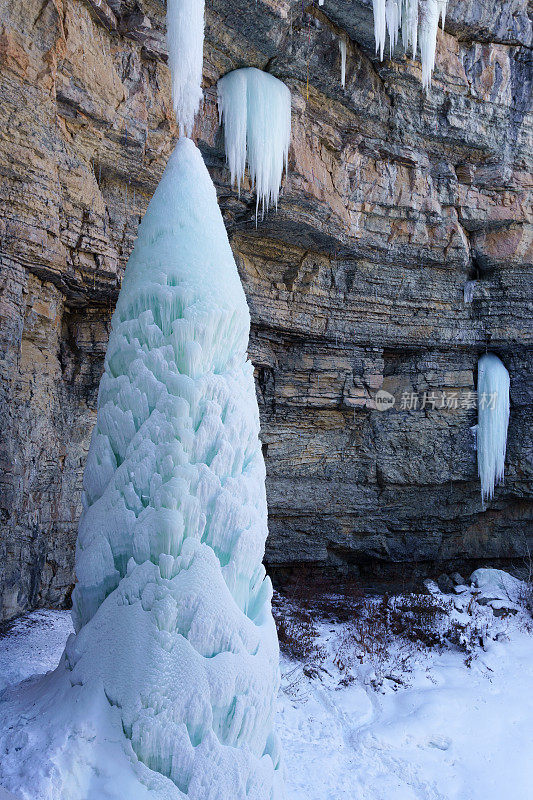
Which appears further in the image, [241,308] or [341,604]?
[341,604]

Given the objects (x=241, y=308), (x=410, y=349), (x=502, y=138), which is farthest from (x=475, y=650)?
(x=502, y=138)

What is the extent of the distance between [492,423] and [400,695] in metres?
6.02

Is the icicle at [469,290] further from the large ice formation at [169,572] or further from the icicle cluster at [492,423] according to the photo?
the large ice formation at [169,572]

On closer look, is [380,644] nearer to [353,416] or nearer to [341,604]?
[341,604]

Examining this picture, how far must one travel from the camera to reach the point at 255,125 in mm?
8328

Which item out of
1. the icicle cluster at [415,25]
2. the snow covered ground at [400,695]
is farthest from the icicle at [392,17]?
the snow covered ground at [400,695]

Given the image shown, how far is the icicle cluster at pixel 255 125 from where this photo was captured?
8242mm

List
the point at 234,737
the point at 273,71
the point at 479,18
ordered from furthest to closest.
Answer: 1. the point at 479,18
2. the point at 273,71
3. the point at 234,737

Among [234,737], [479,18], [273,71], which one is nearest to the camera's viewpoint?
[234,737]

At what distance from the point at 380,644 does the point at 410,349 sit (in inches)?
220

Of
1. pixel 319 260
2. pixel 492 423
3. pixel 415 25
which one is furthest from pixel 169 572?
pixel 492 423

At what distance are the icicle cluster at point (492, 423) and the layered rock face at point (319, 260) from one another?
0.80ft

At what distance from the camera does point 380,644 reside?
26.7 feet

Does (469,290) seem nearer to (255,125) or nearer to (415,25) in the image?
(415,25)
